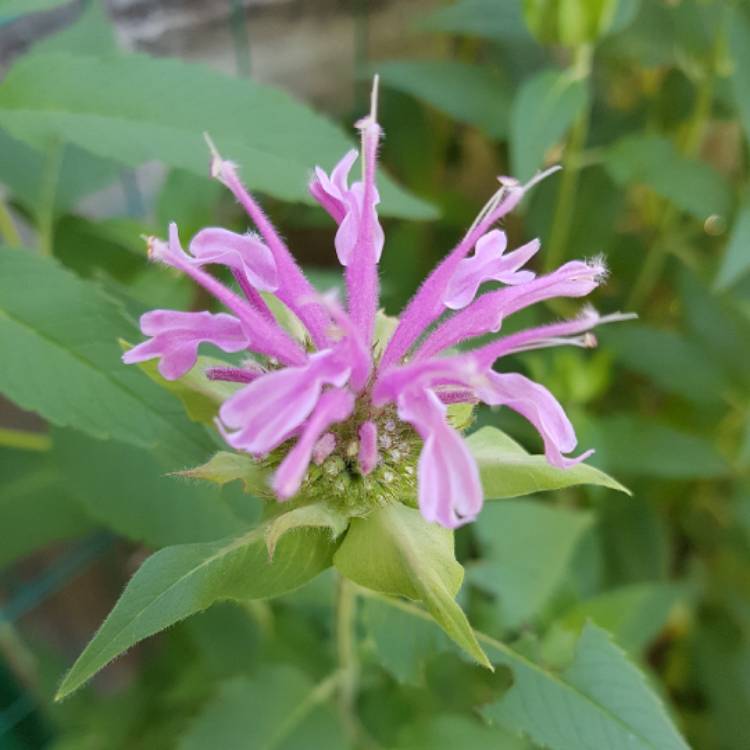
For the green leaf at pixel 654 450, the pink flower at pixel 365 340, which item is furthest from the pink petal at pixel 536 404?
the green leaf at pixel 654 450

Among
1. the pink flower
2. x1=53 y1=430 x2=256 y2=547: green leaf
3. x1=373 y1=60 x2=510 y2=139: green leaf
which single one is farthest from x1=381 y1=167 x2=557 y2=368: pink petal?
x1=373 y1=60 x2=510 y2=139: green leaf

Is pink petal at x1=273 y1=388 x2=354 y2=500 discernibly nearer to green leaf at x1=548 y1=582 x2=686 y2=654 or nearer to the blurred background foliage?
the blurred background foliage

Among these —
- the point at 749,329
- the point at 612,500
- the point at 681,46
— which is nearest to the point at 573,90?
the point at 681,46

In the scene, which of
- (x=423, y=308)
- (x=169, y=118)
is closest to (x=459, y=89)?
(x=169, y=118)

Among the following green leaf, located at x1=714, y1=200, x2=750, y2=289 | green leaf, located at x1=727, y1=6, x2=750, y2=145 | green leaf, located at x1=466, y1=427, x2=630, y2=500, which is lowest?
green leaf, located at x1=466, y1=427, x2=630, y2=500

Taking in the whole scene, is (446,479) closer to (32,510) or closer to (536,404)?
(536,404)
